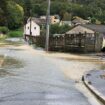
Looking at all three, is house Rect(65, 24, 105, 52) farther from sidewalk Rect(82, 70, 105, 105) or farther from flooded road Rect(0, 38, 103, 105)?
sidewalk Rect(82, 70, 105, 105)

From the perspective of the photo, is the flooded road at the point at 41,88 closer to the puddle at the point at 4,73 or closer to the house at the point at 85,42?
the puddle at the point at 4,73

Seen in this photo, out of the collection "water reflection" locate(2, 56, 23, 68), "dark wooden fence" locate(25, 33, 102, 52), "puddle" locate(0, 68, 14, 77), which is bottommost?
"dark wooden fence" locate(25, 33, 102, 52)

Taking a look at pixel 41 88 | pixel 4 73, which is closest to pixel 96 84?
pixel 41 88

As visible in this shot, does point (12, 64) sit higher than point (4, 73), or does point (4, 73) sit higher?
point (4, 73)

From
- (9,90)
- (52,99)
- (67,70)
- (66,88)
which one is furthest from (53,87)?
(67,70)

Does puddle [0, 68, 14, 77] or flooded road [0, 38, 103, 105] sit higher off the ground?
flooded road [0, 38, 103, 105]

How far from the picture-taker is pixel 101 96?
13656mm

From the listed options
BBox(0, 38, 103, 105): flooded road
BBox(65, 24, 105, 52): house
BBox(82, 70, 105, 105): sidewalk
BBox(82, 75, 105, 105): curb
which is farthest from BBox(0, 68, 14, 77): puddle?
BBox(65, 24, 105, 52): house

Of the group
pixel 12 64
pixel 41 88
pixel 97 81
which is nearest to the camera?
pixel 41 88

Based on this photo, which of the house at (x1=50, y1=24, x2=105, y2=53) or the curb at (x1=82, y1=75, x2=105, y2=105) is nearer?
the curb at (x1=82, y1=75, x2=105, y2=105)

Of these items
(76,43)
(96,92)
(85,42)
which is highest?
(96,92)

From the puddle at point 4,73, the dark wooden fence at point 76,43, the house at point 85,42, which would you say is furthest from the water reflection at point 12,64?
the house at point 85,42

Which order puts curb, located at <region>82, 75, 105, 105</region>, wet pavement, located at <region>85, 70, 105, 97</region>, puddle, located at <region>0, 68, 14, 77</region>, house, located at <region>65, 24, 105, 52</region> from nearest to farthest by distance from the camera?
curb, located at <region>82, 75, 105, 105</region> → wet pavement, located at <region>85, 70, 105, 97</region> → puddle, located at <region>0, 68, 14, 77</region> → house, located at <region>65, 24, 105, 52</region>

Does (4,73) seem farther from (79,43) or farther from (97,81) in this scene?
(79,43)
